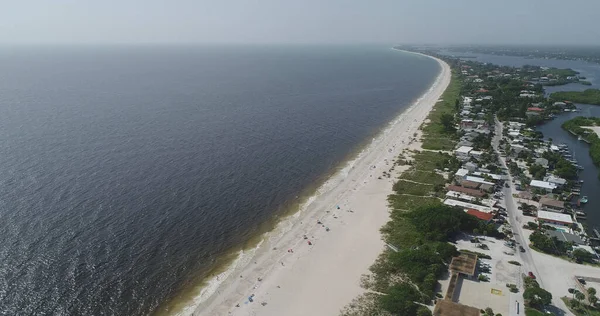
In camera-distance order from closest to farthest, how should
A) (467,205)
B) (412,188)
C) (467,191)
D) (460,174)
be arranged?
(467,205) < (467,191) < (412,188) < (460,174)

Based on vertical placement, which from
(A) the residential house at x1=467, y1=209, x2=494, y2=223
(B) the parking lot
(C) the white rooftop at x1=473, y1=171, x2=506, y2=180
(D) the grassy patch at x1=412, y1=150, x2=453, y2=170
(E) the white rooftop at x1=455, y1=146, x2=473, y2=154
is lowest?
(B) the parking lot

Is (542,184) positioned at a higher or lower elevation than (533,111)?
lower

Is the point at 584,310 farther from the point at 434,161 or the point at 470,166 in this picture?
the point at 434,161

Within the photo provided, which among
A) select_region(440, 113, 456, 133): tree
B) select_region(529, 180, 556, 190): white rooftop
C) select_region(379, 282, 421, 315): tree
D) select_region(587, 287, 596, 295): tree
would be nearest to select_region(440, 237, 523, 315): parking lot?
select_region(379, 282, 421, 315): tree

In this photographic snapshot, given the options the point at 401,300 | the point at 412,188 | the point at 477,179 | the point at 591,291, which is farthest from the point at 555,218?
the point at 401,300

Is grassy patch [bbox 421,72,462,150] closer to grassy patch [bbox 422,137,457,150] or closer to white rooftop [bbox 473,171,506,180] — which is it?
grassy patch [bbox 422,137,457,150]

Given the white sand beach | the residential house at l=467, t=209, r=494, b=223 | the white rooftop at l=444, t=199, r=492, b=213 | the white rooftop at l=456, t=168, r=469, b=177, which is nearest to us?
the white sand beach
